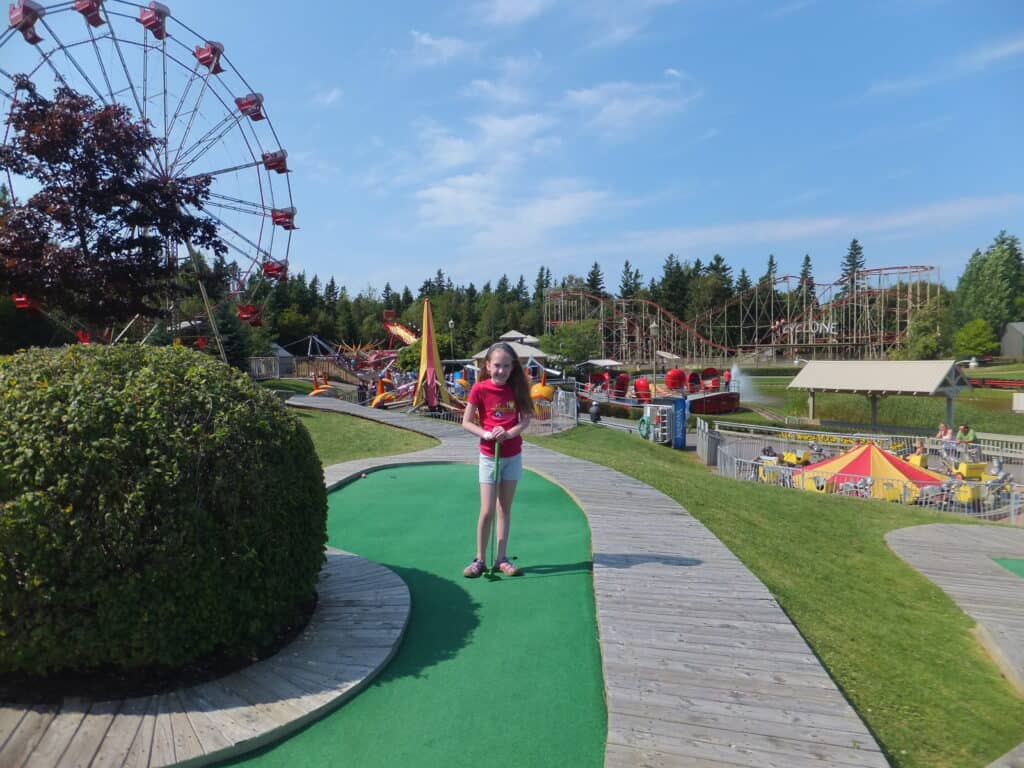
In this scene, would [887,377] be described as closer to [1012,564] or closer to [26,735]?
[1012,564]

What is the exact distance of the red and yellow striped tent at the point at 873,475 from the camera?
38.0 ft

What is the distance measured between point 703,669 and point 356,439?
38.6 ft

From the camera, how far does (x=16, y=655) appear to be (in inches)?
104

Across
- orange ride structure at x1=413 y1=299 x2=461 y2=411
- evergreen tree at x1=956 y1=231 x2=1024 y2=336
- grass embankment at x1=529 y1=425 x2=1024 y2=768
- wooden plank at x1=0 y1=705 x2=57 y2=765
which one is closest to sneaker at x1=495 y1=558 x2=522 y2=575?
grass embankment at x1=529 y1=425 x2=1024 y2=768

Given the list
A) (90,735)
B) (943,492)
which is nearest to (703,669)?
(90,735)

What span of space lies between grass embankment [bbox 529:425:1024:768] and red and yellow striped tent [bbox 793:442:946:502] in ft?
10.9

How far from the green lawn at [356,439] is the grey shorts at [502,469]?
7388 mm

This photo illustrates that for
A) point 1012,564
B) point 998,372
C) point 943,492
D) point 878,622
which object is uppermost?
point 998,372

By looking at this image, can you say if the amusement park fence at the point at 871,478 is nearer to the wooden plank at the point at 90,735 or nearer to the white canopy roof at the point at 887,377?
the white canopy roof at the point at 887,377

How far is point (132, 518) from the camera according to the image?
2688 mm

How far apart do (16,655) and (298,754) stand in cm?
143

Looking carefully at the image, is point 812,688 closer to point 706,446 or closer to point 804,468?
point 804,468

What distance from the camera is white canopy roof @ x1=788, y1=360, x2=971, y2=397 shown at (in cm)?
1919

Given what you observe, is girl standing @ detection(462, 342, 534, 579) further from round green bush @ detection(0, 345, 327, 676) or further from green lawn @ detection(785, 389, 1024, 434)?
green lawn @ detection(785, 389, 1024, 434)
